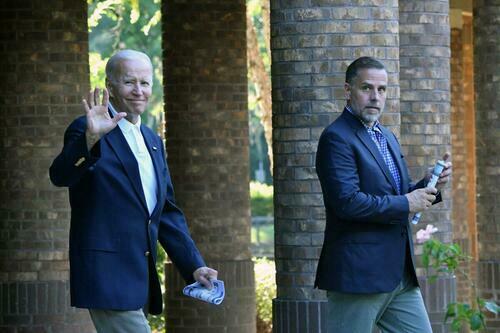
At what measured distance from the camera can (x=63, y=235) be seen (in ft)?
47.8

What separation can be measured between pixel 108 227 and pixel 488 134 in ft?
27.4

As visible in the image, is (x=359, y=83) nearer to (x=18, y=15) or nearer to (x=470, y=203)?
(x=18, y=15)

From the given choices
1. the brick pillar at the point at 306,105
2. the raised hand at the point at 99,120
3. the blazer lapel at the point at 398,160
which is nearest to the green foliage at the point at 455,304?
the blazer lapel at the point at 398,160

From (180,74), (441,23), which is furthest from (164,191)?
(180,74)

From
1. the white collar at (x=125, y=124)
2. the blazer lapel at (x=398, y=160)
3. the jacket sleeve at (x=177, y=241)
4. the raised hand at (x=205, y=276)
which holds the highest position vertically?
the white collar at (x=125, y=124)

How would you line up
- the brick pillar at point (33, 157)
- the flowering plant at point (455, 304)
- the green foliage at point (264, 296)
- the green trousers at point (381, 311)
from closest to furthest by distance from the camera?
the flowering plant at point (455, 304) → the green trousers at point (381, 311) → the brick pillar at point (33, 157) → the green foliage at point (264, 296)

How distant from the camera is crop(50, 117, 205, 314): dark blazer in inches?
287

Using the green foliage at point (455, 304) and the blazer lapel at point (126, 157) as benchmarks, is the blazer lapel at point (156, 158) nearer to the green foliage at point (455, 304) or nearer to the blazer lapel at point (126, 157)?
the blazer lapel at point (126, 157)

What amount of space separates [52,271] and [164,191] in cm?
713

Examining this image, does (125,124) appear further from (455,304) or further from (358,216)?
(455,304)

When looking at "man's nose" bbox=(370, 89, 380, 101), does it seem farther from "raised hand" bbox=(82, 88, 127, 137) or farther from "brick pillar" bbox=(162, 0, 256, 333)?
"brick pillar" bbox=(162, 0, 256, 333)

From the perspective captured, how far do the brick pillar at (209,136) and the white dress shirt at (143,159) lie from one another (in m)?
8.81

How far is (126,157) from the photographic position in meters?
7.42

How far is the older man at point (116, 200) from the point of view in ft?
23.7
